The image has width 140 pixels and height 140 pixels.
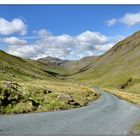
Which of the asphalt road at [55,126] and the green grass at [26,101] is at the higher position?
the green grass at [26,101]

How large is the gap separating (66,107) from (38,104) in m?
4.85

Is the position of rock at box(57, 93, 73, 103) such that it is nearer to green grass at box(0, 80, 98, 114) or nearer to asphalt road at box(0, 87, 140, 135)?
green grass at box(0, 80, 98, 114)

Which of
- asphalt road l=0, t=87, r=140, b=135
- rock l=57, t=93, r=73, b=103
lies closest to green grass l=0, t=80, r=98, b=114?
rock l=57, t=93, r=73, b=103

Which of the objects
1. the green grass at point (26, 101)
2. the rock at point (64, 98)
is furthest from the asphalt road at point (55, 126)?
the rock at point (64, 98)

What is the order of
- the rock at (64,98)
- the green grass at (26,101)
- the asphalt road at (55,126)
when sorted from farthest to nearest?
the rock at (64,98), the green grass at (26,101), the asphalt road at (55,126)

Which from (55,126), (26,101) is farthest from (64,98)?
(55,126)

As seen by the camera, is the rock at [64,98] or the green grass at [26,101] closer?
the green grass at [26,101]

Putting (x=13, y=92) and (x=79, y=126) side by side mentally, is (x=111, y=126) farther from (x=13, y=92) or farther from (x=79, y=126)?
(x=13, y=92)

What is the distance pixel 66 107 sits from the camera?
4819cm

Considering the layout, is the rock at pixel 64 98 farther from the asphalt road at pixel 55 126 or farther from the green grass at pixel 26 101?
the asphalt road at pixel 55 126

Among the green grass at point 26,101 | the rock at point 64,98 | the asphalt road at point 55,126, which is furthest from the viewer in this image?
the rock at point 64,98

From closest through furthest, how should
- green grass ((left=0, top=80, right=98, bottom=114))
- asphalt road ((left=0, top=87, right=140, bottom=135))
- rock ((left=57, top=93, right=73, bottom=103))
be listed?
asphalt road ((left=0, top=87, right=140, bottom=135)) < green grass ((left=0, top=80, right=98, bottom=114)) < rock ((left=57, top=93, right=73, bottom=103))
